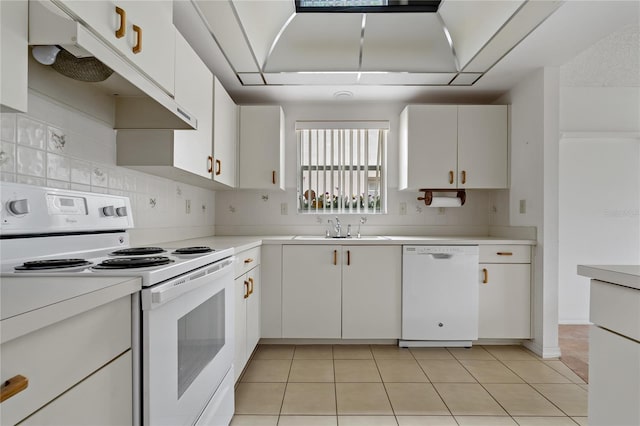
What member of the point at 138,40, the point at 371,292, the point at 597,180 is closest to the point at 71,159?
the point at 138,40

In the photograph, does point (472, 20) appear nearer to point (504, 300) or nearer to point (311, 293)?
point (504, 300)

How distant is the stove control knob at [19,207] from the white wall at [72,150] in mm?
104

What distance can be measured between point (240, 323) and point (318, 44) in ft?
6.68

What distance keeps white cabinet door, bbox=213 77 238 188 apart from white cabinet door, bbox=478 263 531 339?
222 centimetres

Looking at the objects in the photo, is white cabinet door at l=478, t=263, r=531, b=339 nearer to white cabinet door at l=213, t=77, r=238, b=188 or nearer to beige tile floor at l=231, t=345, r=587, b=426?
beige tile floor at l=231, t=345, r=587, b=426

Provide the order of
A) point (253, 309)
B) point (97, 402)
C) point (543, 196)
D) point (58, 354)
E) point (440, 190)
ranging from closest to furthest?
point (58, 354) → point (97, 402) → point (253, 309) → point (543, 196) → point (440, 190)

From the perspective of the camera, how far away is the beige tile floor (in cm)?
190

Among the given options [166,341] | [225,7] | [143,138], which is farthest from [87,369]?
[225,7]

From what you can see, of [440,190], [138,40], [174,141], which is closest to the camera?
[138,40]

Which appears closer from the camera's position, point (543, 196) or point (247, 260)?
point (247, 260)

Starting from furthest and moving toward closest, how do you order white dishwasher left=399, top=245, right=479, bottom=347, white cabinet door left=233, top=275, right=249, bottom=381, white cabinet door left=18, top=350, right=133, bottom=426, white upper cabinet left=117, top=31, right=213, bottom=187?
white dishwasher left=399, top=245, right=479, bottom=347
white cabinet door left=233, top=275, right=249, bottom=381
white upper cabinet left=117, top=31, right=213, bottom=187
white cabinet door left=18, top=350, right=133, bottom=426

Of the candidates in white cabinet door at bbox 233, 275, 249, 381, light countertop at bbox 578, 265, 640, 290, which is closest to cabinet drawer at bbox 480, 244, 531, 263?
light countertop at bbox 578, 265, 640, 290

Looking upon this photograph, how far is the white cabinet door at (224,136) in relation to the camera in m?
2.53

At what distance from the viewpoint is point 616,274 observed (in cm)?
102
